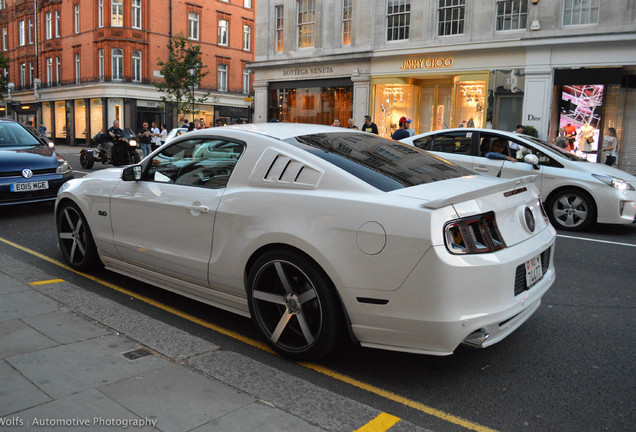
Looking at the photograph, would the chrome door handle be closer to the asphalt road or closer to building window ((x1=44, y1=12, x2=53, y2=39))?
the asphalt road

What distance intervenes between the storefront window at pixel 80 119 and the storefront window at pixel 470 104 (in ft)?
101

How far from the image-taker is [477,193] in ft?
11.0

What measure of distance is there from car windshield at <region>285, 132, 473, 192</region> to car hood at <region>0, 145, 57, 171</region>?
6.80 meters

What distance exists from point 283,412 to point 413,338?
0.87 m

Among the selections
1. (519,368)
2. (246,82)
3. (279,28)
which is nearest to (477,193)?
(519,368)

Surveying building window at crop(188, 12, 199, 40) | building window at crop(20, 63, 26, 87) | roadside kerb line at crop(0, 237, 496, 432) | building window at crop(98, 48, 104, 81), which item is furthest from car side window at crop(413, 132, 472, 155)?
building window at crop(20, 63, 26, 87)

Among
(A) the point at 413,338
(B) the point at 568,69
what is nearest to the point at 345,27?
(B) the point at 568,69

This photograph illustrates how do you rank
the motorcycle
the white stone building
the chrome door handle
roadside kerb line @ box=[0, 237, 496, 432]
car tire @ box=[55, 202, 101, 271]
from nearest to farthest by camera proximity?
roadside kerb line @ box=[0, 237, 496, 432] → the chrome door handle → car tire @ box=[55, 202, 101, 271] → the white stone building → the motorcycle

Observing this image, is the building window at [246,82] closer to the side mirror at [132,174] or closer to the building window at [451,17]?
the building window at [451,17]

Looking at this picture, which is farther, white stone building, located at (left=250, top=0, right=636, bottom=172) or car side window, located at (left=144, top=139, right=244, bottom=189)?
white stone building, located at (left=250, top=0, right=636, bottom=172)

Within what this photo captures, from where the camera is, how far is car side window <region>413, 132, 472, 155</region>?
10.2 metres

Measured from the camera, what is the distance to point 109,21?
128ft

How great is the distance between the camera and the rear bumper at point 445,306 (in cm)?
303

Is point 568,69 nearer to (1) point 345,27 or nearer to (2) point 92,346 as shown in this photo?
(1) point 345,27
